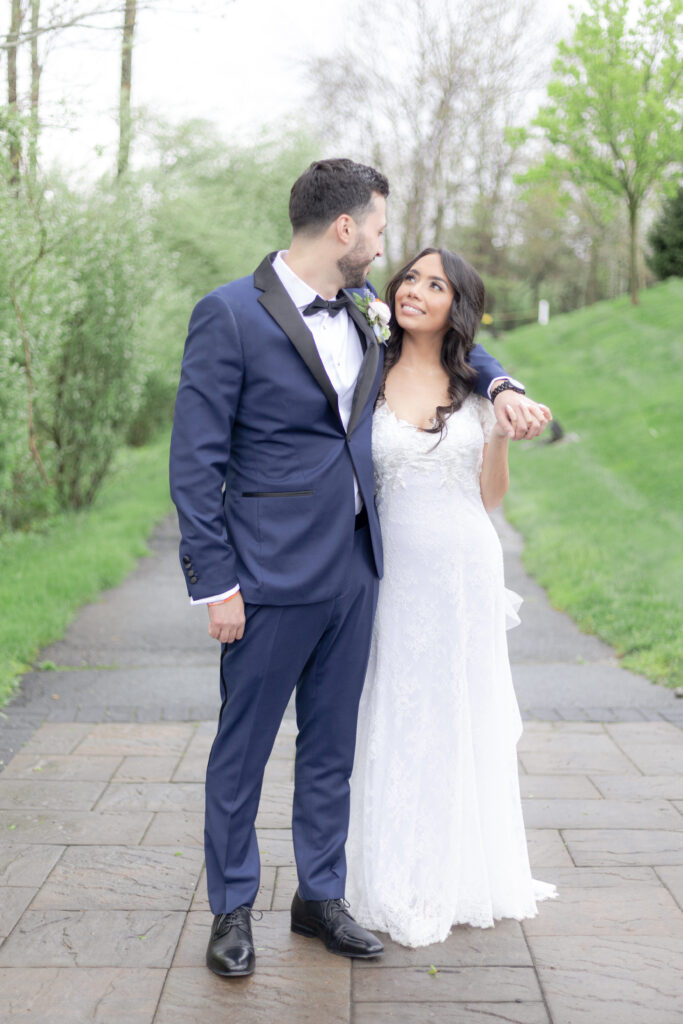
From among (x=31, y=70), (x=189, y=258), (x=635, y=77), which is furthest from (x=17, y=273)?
(x=635, y=77)

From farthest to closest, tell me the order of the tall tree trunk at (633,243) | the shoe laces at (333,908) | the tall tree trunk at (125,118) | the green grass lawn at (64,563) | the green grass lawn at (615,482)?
the tall tree trunk at (633,243), the tall tree trunk at (125,118), the green grass lawn at (615,482), the green grass lawn at (64,563), the shoe laces at (333,908)

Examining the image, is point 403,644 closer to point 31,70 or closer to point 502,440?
point 502,440

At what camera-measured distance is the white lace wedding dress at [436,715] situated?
10.1 ft

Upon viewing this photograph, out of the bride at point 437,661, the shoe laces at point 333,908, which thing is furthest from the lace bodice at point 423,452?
the shoe laces at point 333,908

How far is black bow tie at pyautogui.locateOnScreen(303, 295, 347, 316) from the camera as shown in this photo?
279cm

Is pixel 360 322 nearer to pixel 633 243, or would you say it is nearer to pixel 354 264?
pixel 354 264

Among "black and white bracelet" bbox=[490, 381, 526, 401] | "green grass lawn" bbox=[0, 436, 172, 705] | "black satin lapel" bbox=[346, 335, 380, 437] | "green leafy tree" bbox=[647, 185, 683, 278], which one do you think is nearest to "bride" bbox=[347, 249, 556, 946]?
"black and white bracelet" bbox=[490, 381, 526, 401]

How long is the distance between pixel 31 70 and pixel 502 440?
17.7ft

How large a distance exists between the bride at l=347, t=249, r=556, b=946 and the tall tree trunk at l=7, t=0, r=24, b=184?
12.4 feet

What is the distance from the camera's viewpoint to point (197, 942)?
300cm

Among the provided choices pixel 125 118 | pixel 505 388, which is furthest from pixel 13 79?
pixel 505 388

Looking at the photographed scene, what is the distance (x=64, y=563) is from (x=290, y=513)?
20.9ft

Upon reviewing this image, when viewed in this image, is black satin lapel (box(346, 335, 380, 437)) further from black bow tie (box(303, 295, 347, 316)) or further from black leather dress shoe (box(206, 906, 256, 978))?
black leather dress shoe (box(206, 906, 256, 978))

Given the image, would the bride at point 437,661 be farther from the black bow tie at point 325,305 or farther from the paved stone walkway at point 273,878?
the black bow tie at point 325,305
